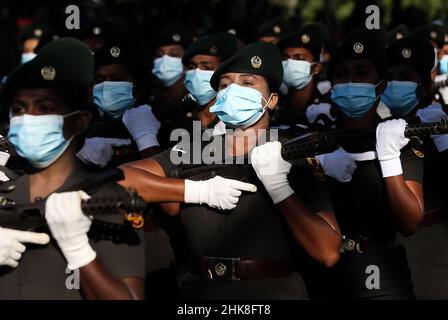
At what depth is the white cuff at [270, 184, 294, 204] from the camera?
4895 mm

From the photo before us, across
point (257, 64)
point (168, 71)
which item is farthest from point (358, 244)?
point (168, 71)

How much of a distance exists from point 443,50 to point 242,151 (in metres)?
6.30

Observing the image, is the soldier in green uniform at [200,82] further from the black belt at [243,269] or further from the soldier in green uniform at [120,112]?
the black belt at [243,269]

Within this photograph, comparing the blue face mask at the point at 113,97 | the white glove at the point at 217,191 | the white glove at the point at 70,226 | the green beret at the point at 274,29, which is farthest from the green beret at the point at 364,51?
the green beret at the point at 274,29

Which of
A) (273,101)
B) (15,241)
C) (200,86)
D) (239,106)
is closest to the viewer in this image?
(15,241)

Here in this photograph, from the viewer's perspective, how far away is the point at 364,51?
6.68 m

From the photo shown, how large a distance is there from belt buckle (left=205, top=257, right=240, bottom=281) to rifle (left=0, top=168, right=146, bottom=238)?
0.75 meters

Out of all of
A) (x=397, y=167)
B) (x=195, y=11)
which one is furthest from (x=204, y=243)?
(x=195, y=11)

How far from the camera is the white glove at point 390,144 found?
19.0 feet

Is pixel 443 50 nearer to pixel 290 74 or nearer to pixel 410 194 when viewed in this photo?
pixel 290 74

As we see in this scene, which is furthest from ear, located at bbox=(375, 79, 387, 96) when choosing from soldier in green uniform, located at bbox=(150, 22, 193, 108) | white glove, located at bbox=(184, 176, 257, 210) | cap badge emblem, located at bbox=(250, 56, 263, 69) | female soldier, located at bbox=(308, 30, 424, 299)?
soldier in green uniform, located at bbox=(150, 22, 193, 108)

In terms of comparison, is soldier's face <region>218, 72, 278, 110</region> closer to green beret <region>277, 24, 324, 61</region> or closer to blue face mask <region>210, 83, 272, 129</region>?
blue face mask <region>210, 83, 272, 129</region>

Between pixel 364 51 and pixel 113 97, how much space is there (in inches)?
83.4

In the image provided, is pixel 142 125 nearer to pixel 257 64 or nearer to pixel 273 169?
pixel 257 64
